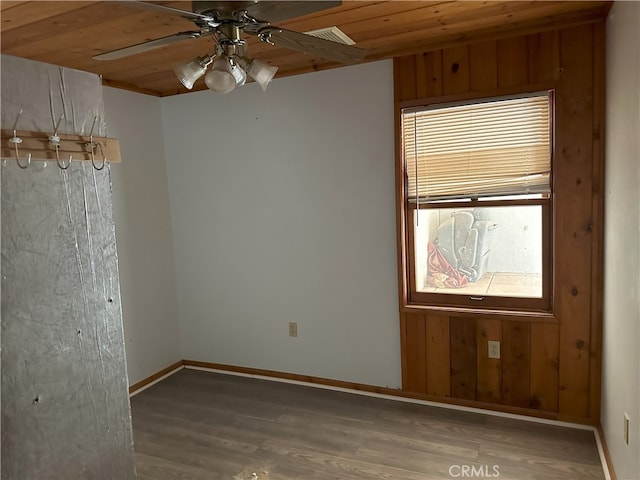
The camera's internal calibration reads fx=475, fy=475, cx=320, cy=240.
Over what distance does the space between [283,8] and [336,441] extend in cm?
229

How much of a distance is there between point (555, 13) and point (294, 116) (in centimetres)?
170

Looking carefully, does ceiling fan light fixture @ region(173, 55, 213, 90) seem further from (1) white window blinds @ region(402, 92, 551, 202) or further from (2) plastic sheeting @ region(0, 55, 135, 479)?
(1) white window blinds @ region(402, 92, 551, 202)

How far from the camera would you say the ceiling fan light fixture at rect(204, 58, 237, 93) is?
163cm

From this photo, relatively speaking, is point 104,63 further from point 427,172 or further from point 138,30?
point 427,172

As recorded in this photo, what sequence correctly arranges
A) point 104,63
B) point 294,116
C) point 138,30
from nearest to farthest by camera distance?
point 138,30 → point 104,63 → point 294,116

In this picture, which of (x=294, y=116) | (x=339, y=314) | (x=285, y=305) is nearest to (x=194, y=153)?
(x=294, y=116)

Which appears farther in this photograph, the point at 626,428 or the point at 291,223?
the point at 291,223

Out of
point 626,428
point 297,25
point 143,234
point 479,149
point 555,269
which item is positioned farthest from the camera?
point 143,234

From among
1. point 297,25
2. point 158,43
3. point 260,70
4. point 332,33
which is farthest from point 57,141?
point 332,33

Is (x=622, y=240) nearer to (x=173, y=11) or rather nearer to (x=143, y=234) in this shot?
(x=173, y=11)

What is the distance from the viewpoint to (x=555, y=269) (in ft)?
9.00

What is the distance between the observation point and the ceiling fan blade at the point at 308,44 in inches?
65.3

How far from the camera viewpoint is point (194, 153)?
3.79m

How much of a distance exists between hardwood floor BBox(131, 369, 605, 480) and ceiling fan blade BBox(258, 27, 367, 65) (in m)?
2.01
